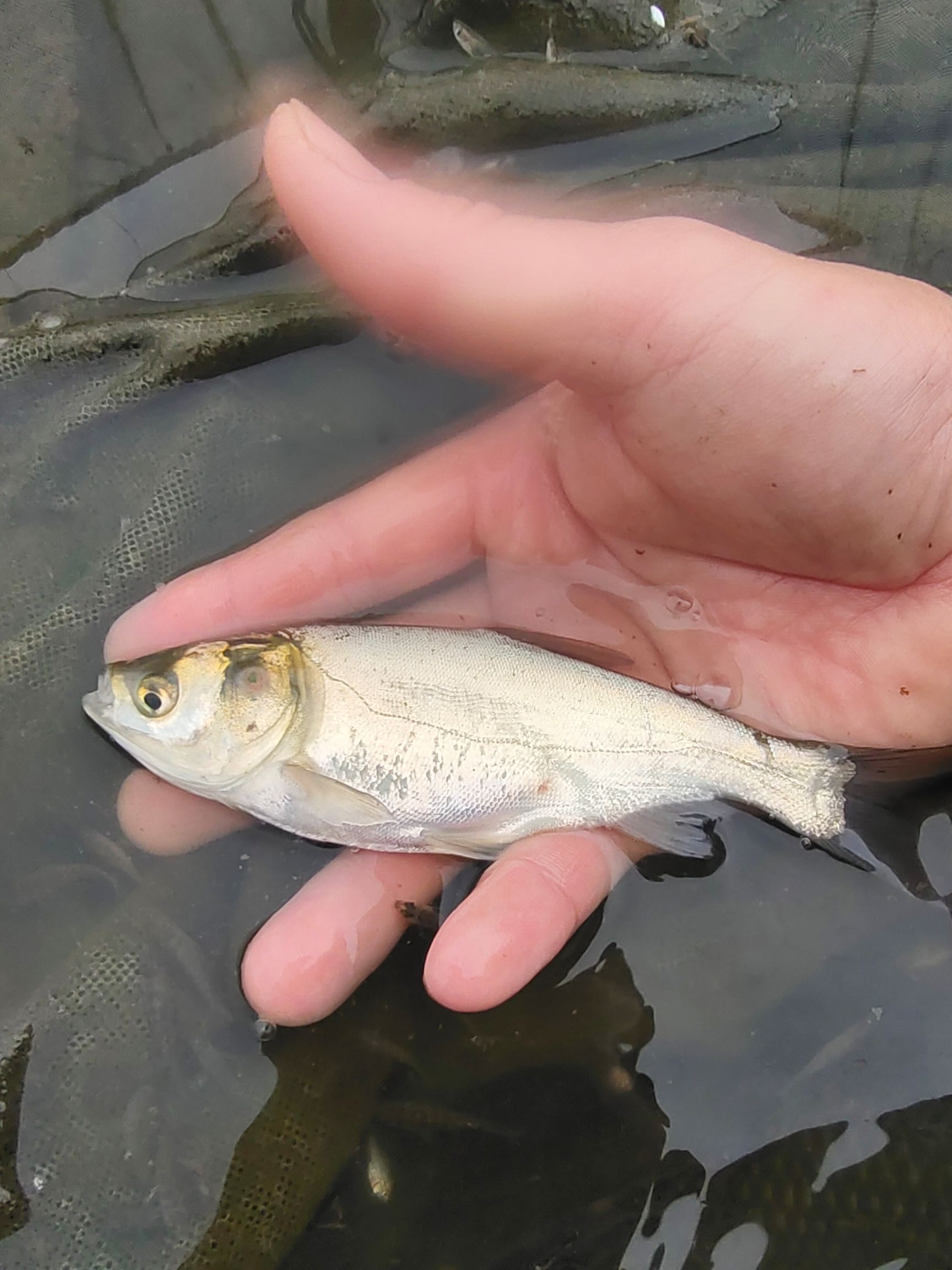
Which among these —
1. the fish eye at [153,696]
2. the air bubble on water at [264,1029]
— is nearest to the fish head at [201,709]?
the fish eye at [153,696]

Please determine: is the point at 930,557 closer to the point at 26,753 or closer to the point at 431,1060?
the point at 431,1060

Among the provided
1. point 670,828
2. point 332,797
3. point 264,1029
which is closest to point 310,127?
point 332,797

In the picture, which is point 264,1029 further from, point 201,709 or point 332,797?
point 201,709

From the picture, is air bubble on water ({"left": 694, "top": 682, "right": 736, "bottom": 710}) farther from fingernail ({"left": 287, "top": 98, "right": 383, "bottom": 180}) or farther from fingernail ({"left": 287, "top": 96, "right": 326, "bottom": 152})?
fingernail ({"left": 287, "top": 96, "right": 326, "bottom": 152})

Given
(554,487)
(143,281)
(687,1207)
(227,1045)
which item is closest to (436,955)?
(227,1045)

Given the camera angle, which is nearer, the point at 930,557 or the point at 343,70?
the point at 930,557

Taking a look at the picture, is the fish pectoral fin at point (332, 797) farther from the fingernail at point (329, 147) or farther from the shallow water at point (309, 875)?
the fingernail at point (329, 147)
